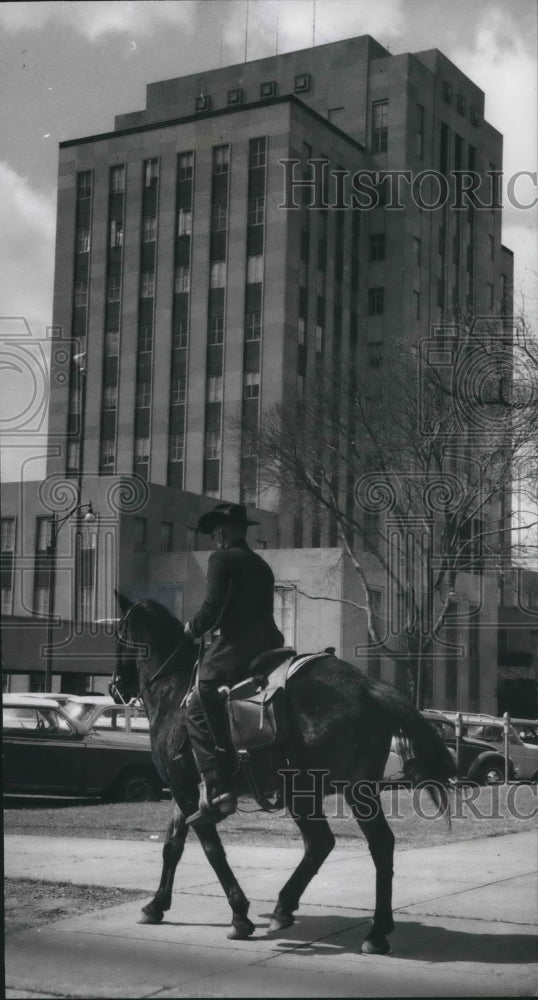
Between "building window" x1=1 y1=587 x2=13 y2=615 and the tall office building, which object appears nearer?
"building window" x1=1 y1=587 x2=13 y2=615

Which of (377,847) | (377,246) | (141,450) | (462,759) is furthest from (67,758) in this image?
(377,246)

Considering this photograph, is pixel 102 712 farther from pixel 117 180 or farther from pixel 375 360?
pixel 117 180

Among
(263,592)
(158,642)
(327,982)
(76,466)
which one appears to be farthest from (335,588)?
(327,982)

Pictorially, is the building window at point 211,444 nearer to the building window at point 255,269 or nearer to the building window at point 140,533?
the building window at point 140,533

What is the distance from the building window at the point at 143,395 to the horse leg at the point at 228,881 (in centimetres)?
198

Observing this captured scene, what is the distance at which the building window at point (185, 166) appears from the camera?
567cm

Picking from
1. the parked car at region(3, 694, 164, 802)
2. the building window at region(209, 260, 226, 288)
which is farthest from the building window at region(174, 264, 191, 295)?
the parked car at region(3, 694, 164, 802)

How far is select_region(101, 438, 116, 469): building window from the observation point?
531 centimetres

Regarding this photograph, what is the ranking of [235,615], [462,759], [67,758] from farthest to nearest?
[67,758] → [462,759] → [235,615]

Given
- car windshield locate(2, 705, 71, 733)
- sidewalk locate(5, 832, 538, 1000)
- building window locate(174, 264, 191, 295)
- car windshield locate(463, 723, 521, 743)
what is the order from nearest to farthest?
sidewalk locate(5, 832, 538, 1000) < building window locate(174, 264, 191, 295) < car windshield locate(2, 705, 71, 733) < car windshield locate(463, 723, 521, 743)

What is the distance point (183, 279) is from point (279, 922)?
3.02 meters

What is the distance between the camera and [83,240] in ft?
18.6

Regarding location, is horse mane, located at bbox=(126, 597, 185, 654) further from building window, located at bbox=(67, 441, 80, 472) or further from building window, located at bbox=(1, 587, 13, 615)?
building window, located at bbox=(67, 441, 80, 472)

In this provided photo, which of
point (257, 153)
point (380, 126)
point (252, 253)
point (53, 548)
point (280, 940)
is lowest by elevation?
point (280, 940)
